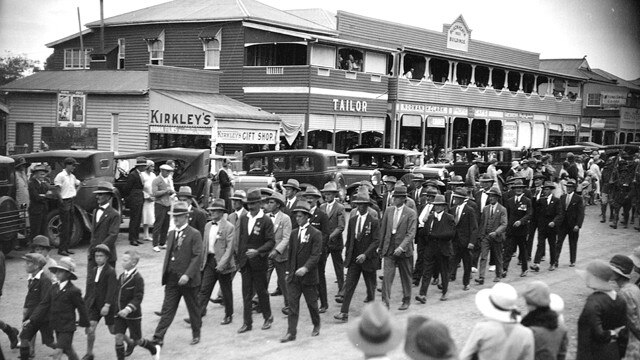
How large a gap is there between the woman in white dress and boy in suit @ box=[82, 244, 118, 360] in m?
6.97

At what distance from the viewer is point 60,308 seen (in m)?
8.02

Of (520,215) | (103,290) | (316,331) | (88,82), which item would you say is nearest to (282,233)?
(316,331)

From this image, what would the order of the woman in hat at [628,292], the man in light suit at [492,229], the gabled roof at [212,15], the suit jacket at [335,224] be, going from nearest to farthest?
the woman in hat at [628,292] < the suit jacket at [335,224] < the man in light suit at [492,229] < the gabled roof at [212,15]

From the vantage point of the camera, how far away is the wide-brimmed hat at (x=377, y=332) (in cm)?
423

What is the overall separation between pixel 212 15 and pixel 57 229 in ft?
62.9

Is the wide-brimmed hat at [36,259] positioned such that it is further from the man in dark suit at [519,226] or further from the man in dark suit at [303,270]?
the man in dark suit at [519,226]

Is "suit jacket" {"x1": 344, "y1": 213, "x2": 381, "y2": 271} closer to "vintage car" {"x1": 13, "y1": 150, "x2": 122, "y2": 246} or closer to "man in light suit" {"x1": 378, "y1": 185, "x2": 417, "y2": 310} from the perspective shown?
"man in light suit" {"x1": 378, "y1": 185, "x2": 417, "y2": 310}

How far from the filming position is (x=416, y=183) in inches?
599

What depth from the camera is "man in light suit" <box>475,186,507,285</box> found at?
41.9ft

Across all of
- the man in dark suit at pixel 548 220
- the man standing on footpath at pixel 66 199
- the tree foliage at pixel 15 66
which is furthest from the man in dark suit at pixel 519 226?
the tree foliage at pixel 15 66

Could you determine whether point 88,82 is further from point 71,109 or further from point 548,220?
point 548,220

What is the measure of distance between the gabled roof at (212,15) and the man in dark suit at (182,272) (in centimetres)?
2250

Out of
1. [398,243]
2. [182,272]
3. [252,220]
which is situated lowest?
[182,272]

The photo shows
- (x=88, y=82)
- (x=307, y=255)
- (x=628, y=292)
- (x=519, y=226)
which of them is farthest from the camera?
(x=88, y=82)
